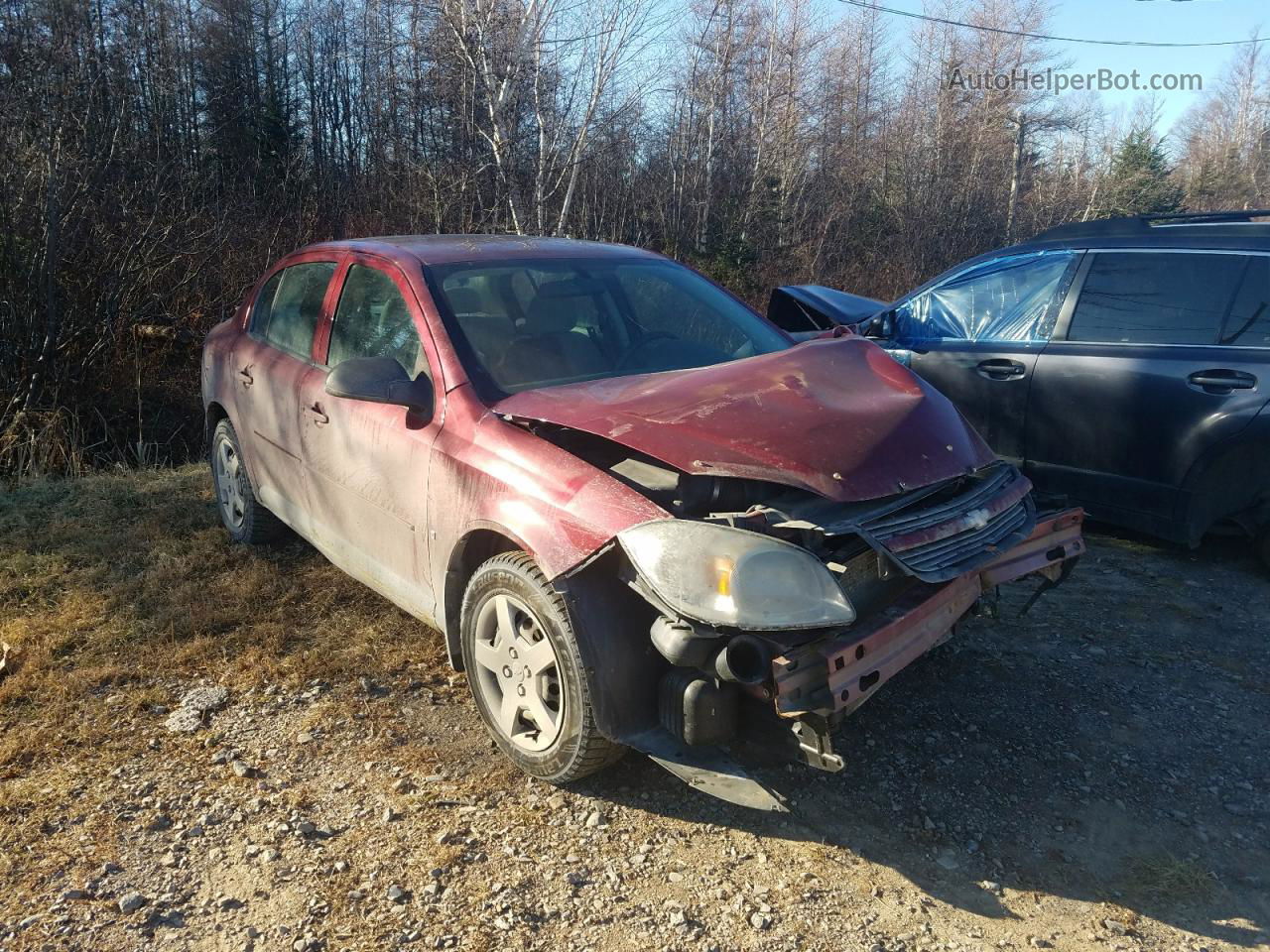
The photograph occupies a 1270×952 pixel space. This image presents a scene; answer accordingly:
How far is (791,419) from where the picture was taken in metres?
2.76

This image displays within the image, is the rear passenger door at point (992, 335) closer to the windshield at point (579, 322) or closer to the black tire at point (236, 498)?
the windshield at point (579, 322)

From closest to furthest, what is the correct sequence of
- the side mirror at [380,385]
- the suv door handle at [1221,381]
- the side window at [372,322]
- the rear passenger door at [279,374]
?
the side mirror at [380,385], the side window at [372,322], the rear passenger door at [279,374], the suv door handle at [1221,381]

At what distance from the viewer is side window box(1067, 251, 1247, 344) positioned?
4484mm

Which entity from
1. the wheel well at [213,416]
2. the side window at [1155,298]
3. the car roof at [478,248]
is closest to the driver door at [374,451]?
the car roof at [478,248]

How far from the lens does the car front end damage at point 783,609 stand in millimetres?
2332

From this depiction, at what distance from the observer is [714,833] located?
8.97 ft

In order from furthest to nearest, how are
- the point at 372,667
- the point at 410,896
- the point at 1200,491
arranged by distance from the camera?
the point at 1200,491
the point at 372,667
the point at 410,896

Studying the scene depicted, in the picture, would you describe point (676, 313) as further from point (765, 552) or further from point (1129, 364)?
point (1129, 364)

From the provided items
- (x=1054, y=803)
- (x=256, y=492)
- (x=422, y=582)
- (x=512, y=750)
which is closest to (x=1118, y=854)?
(x=1054, y=803)

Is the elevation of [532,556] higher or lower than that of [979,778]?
higher

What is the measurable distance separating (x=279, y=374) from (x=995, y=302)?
4011mm

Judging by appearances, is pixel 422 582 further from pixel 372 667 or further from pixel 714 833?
pixel 714 833

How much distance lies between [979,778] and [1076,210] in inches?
1391

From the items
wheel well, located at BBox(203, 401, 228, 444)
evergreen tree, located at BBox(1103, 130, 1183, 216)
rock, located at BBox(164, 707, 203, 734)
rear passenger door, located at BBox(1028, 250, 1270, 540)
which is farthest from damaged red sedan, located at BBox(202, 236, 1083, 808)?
evergreen tree, located at BBox(1103, 130, 1183, 216)
